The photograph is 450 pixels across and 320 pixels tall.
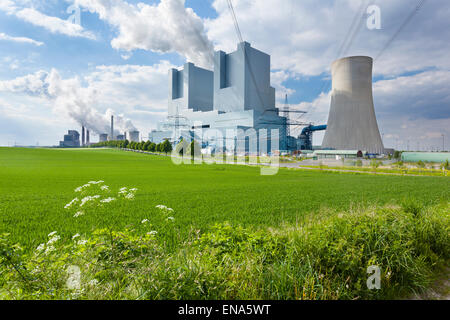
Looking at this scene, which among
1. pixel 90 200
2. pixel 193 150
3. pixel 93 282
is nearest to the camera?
pixel 93 282

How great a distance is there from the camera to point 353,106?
141 ft

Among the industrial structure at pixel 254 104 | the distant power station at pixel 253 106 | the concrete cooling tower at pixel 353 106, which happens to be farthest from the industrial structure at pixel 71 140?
the concrete cooling tower at pixel 353 106

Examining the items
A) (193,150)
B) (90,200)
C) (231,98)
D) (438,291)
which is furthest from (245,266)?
(231,98)

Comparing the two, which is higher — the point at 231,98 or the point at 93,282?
the point at 231,98

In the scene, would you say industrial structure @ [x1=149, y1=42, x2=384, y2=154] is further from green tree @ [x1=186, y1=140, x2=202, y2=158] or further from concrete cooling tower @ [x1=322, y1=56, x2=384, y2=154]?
green tree @ [x1=186, y1=140, x2=202, y2=158]

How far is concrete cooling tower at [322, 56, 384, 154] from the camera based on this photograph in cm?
4188

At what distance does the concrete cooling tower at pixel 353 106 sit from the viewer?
137 ft

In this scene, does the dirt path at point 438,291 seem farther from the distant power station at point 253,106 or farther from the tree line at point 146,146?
the tree line at point 146,146

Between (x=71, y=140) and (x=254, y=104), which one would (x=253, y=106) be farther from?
(x=71, y=140)

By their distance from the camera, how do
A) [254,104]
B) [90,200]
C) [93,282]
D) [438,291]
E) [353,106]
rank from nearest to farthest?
[93,282]
[438,291]
[90,200]
[353,106]
[254,104]

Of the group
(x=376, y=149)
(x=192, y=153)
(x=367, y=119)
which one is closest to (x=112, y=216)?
(x=192, y=153)

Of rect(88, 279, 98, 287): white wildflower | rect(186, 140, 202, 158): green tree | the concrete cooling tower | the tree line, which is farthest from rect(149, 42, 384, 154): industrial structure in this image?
rect(88, 279, 98, 287): white wildflower
